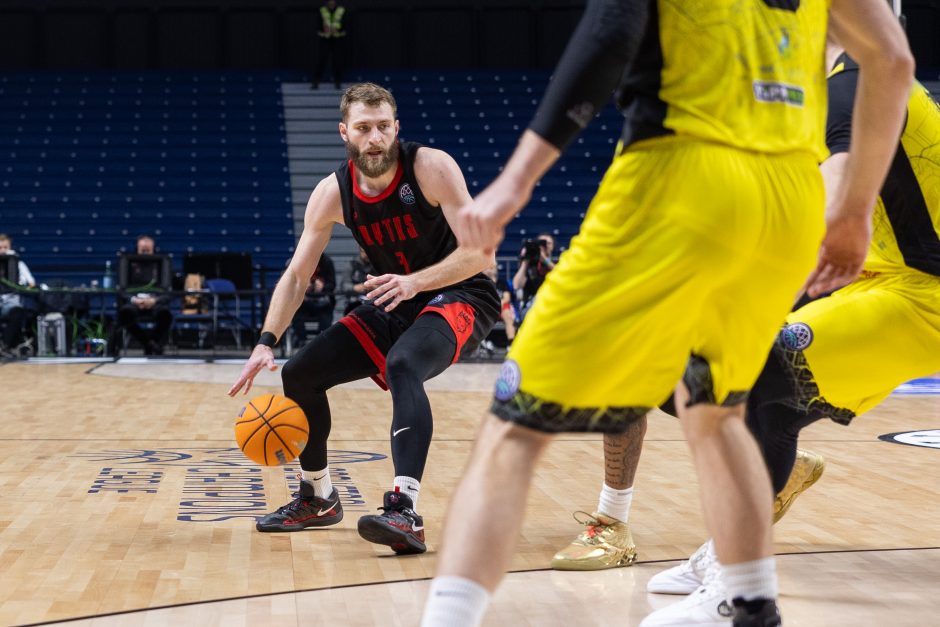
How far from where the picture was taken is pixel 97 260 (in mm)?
18016

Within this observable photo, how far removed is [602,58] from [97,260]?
56.8 ft

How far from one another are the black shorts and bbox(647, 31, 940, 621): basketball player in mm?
1307

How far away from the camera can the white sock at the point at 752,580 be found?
7.21 feet

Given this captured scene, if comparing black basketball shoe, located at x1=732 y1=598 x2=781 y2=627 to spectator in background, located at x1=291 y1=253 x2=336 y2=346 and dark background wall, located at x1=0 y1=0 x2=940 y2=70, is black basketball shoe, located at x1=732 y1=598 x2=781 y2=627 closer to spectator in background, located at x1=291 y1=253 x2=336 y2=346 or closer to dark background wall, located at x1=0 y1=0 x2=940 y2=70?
spectator in background, located at x1=291 y1=253 x2=336 y2=346

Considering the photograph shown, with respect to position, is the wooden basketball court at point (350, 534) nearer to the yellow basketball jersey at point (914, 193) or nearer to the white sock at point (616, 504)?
the white sock at point (616, 504)

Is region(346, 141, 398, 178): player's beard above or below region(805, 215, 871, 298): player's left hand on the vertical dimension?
above

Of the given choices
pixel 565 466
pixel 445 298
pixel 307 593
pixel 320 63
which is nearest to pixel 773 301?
pixel 307 593

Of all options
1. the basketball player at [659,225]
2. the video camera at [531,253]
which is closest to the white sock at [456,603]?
the basketball player at [659,225]

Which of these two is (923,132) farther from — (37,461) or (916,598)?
(37,461)

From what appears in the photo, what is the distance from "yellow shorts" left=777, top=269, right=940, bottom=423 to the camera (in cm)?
311

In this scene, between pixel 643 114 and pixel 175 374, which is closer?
pixel 643 114

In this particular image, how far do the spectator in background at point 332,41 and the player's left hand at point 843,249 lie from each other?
62.1 feet

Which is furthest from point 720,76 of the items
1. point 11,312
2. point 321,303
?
point 11,312

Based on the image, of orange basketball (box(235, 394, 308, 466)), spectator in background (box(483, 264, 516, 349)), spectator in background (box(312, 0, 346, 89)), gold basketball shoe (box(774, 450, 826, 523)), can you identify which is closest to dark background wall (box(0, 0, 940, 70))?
spectator in background (box(312, 0, 346, 89))
